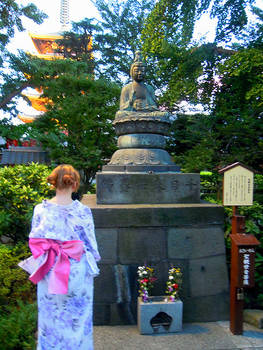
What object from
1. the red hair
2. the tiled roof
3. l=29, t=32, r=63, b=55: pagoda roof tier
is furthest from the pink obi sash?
l=29, t=32, r=63, b=55: pagoda roof tier

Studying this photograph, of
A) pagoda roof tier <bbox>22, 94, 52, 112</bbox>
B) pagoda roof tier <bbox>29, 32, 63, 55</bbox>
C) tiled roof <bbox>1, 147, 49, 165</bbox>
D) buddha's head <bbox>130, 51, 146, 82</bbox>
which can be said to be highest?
pagoda roof tier <bbox>29, 32, 63, 55</bbox>

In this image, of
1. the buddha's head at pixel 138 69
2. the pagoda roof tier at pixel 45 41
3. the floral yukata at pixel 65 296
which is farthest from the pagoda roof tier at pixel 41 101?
the floral yukata at pixel 65 296

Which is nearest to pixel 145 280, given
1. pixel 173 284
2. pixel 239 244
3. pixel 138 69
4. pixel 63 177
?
pixel 173 284

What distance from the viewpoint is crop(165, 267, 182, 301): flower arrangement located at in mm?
3186

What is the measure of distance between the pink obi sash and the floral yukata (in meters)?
0.04

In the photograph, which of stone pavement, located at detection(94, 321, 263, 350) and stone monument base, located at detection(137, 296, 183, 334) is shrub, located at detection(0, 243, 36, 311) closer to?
stone pavement, located at detection(94, 321, 263, 350)

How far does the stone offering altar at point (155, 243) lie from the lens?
341 cm

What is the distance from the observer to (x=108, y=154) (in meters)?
10.3

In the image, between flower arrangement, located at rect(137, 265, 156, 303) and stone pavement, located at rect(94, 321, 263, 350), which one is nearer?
stone pavement, located at rect(94, 321, 263, 350)

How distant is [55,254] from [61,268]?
0.11 meters

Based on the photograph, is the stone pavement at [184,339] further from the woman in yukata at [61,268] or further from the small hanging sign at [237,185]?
the small hanging sign at [237,185]

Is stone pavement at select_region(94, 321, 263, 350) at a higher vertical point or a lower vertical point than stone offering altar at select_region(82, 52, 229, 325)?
lower

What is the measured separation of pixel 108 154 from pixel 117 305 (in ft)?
23.9

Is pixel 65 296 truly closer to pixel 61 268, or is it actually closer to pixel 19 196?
pixel 61 268
